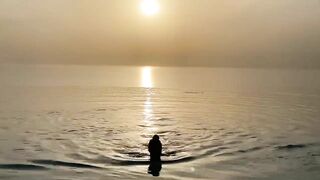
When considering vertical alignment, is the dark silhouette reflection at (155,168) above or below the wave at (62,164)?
below

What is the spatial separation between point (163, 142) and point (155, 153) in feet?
27.4

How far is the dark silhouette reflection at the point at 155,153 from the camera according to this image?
3025cm

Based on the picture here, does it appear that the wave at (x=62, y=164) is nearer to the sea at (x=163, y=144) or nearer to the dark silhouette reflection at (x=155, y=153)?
the sea at (x=163, y=144)

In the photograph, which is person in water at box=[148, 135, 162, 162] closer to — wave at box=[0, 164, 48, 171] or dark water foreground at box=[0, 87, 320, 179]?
dark water foreground at box=[0, 87, 320, 179]

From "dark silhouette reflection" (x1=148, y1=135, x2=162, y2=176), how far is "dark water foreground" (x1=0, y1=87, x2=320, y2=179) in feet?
1.39

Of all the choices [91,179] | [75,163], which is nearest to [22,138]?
[75,163]

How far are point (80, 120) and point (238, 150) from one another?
24234mm

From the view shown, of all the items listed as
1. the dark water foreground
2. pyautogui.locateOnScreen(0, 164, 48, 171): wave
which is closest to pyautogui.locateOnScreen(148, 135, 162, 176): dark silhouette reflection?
the dark water foreground

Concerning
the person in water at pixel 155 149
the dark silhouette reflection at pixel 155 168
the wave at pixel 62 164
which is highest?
the person in water at pixel 155 149

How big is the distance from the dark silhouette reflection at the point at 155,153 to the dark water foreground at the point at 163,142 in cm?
42

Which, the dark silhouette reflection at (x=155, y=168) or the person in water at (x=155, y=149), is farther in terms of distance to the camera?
the person in water at (x=155, y=149)

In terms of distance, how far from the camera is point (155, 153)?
102ft

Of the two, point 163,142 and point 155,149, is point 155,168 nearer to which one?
point 155,149

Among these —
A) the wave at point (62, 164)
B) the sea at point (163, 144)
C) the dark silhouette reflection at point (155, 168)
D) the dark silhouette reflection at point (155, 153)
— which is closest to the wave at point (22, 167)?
the sea at point (163, 144)
